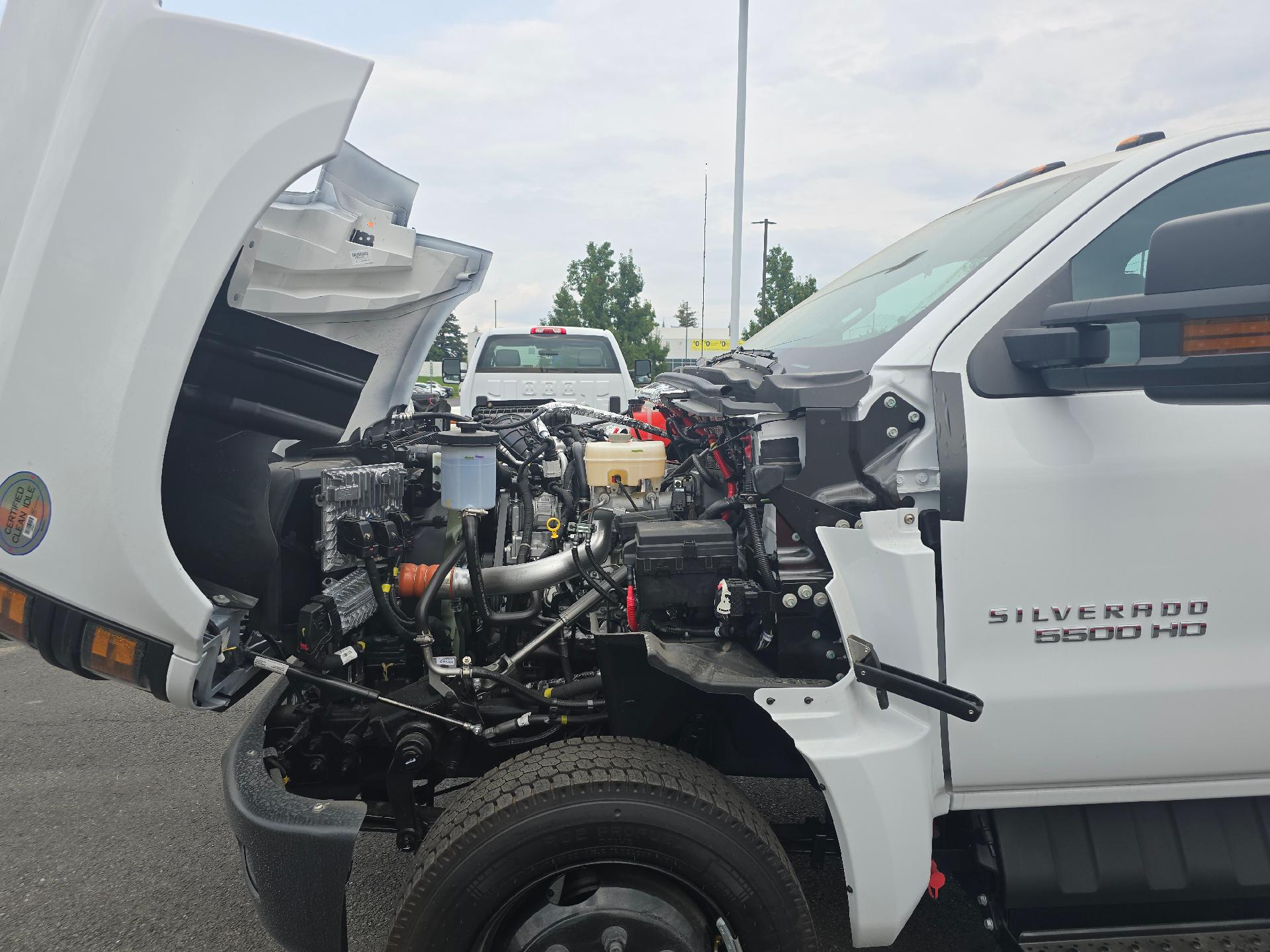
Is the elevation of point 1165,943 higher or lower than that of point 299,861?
lower

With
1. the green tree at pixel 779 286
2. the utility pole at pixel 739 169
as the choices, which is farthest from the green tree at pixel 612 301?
the utility pole at pixel 739 169

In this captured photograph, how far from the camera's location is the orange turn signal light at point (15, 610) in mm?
1781

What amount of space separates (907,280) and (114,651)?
238 cm

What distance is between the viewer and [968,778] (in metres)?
1.85

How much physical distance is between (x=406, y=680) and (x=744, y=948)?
4.35 feet

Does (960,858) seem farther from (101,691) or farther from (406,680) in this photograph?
(101,691)

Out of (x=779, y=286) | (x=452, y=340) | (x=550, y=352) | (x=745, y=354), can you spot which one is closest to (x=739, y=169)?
(x=550, y=352)

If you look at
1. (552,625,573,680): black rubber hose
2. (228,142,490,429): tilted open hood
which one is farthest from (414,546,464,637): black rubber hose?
(228,142,490,429): tilted open hood

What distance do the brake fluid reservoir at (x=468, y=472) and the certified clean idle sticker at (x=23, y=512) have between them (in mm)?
1062

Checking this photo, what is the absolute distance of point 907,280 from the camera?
238 cm

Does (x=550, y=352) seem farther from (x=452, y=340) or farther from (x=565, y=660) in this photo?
(x=452, y=340)

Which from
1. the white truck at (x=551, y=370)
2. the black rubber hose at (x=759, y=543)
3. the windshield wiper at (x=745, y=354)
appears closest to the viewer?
the black rubber hose at (x=759, y=543)

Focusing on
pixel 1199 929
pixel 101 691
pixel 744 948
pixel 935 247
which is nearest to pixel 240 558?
pixel 744 948

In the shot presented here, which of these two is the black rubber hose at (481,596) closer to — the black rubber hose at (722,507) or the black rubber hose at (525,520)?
the black rubber hose at (525,520)
